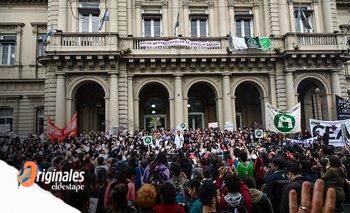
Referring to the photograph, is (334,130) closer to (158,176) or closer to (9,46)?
(158,176)

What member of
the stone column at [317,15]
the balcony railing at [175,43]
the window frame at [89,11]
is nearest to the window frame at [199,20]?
the balcony railing at [175,43]

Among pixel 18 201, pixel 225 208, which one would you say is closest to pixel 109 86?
pixel 225 208

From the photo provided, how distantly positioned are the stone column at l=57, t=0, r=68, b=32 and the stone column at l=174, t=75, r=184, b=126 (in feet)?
27.2

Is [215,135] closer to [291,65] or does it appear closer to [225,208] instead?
[291,65]

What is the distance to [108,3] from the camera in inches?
935

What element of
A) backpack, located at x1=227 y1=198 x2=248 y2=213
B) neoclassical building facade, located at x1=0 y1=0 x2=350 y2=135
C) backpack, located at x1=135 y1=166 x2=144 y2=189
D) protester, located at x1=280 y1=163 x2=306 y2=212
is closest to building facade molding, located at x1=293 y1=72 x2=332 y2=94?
neoclassical building facade, located at x1=0 y1=0 x2=350 y2=135

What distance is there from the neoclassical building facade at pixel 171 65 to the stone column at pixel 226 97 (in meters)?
0.07

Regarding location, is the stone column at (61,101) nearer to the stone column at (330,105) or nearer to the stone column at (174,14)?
the stone column at (174,14)

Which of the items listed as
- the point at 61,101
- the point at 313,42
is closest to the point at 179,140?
the point at 61,101

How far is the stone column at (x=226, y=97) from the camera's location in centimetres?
2342

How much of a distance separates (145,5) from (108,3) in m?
2.69

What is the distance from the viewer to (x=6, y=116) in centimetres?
2736

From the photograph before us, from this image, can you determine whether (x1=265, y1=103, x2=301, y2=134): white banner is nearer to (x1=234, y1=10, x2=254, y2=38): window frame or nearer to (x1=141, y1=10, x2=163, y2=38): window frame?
(x1=234, y1=10, x2=254, y2=38): window frame

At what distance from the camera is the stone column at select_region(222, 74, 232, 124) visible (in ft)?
76.8
